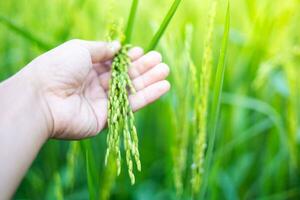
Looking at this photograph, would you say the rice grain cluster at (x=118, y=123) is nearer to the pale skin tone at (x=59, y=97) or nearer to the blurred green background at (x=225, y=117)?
the pale skin tone at (x=59, y=97)

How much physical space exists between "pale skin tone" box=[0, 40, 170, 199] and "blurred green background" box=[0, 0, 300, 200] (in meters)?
0.17

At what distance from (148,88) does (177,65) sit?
100 mm

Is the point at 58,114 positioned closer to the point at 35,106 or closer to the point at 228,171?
→ the point at 35,106

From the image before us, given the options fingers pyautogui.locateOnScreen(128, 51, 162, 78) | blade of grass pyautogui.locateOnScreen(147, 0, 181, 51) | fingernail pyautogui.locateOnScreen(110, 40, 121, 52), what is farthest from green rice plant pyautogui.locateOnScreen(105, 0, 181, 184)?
fingers pyautogui.locateOnScreen(128, 51, 162, 78)

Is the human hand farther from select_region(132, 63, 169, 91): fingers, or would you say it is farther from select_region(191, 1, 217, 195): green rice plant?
select_region(191, 1, 217, 195): green rice plant

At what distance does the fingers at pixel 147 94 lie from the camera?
4.68 ft

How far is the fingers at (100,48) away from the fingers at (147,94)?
0.41ft

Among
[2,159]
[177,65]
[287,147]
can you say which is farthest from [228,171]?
[2,159]

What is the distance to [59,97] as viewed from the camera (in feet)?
4.36

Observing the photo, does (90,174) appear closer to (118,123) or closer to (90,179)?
(90,179)

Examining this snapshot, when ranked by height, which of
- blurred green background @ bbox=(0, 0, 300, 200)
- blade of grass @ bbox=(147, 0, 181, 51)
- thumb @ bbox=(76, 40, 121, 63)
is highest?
blade of grass @ bbox=(147, 0, 181, 51)

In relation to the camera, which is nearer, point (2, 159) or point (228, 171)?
point (2, 159)

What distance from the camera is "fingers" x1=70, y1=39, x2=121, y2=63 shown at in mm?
1340

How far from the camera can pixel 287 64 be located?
1.66 m
